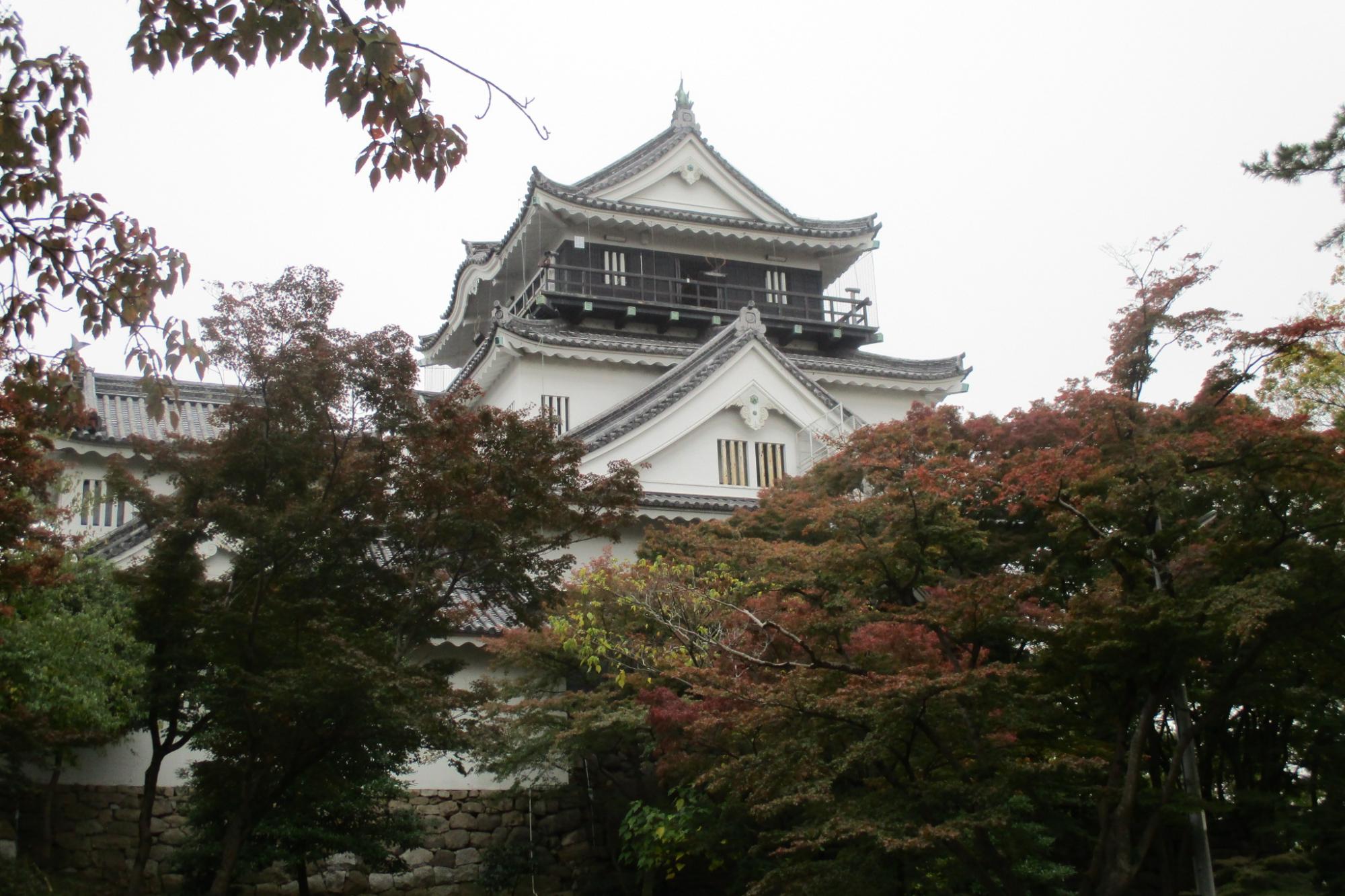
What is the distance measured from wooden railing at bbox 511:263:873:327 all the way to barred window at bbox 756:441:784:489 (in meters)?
5.50

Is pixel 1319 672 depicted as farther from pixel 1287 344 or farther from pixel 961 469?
pixel 961 469

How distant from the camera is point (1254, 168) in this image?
10836 millimetres

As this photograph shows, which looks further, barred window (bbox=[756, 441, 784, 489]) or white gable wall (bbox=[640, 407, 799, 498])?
barred window (bbox=[756, 441, 784, 489])

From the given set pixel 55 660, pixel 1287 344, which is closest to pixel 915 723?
pixel 1287 344

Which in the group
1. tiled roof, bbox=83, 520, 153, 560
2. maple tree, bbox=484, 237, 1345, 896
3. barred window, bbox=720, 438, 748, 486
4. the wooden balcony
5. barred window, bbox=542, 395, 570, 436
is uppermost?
the wooden balcony

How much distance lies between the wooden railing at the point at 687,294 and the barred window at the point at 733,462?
5543mm

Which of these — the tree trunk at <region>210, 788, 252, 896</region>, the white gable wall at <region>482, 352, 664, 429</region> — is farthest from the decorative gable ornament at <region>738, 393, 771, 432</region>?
the tree trunk at <region>210, 788, 252, 896</region>

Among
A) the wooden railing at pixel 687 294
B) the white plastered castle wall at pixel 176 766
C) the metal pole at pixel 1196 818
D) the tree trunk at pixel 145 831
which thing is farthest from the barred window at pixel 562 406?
the metal pole at pixel 1196 818

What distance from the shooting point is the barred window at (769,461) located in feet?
79.1

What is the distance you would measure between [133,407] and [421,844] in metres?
13.9

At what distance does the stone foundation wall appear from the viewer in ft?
51.1

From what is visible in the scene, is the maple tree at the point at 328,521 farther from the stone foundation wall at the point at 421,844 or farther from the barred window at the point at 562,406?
the barred window at the point at 562,406

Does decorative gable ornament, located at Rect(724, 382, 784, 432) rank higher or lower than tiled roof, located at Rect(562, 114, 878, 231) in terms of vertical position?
lower

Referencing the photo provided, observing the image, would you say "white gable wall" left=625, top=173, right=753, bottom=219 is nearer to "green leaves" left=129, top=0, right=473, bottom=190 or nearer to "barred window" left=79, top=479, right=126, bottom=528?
"barred window" left=79, top=479, right=126, bottom=528
